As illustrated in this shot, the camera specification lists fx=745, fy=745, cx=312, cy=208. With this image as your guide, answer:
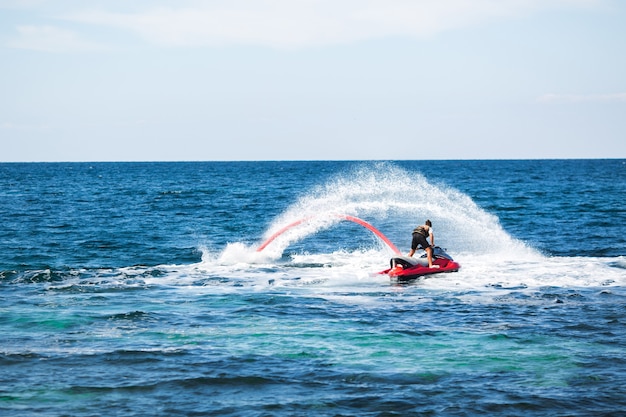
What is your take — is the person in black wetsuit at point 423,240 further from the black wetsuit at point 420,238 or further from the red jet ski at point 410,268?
the red jet ski at point 410,268

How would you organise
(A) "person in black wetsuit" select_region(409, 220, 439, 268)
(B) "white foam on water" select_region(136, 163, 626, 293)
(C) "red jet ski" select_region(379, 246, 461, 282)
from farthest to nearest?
(A) "person in black wetsuit" select_region(409, 220, 439, 268), (C) "red jet ski" select_region(379, 246, 461, 282), (B) "white foam on water" select_region(136, 163, 626, 293)

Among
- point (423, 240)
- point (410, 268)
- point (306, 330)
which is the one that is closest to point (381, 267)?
point (423, 240)

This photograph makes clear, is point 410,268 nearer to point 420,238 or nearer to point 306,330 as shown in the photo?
point 420,238

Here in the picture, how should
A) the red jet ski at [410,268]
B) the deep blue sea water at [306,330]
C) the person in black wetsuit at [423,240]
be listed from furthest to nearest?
1. the person in black wetsuit at [423,240]
2. the red jet ski at [410,268]
3. the deep blue sea water at [306,330]

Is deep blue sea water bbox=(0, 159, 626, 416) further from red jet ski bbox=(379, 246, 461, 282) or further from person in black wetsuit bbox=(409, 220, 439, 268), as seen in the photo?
person in black wetsuit bbox=(409, 220, 439, 268)

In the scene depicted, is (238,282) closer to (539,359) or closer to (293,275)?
(293,275)

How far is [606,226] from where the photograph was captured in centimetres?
4706

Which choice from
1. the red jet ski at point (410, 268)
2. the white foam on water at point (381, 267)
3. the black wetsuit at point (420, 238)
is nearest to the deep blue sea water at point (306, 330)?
the white foam on water at point (381, 267)

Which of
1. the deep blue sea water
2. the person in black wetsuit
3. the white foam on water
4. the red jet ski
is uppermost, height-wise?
the person in black wetsuit

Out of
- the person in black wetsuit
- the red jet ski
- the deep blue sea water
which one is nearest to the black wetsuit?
the person in black wetsuit

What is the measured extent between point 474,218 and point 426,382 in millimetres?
37948

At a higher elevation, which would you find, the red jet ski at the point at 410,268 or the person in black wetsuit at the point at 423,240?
the person in black wetsuit at the point at 423,240

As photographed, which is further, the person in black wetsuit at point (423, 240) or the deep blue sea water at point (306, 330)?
the person in black wetsuit at point (423, 240)

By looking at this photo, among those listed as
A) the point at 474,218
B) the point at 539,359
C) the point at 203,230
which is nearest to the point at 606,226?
the point at 474,218
